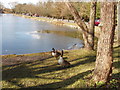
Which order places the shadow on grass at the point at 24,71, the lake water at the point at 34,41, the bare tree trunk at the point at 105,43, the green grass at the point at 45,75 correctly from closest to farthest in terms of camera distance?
1. the bare tree trunk at the point at 105,43
2. the green grass at the point at 45,75
3. the shadow on grass at the point at 24,71
4. the lake water at the point at 34,41

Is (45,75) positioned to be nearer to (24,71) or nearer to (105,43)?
(24,71)

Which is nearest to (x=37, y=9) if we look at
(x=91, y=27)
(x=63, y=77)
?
(x=91, y=27)

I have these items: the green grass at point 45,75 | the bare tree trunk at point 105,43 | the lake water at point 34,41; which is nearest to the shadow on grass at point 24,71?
the green grass at point 45,75

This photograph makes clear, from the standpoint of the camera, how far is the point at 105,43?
179 inches

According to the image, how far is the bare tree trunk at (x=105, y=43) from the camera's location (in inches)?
173

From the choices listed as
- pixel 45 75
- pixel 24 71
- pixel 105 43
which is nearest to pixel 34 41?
pixel 24 71

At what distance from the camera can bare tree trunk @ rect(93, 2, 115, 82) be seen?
14.4 ft

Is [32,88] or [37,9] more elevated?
[37,9]

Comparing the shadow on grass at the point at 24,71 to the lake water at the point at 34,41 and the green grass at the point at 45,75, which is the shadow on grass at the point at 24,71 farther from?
the lake water at the point at 34,41

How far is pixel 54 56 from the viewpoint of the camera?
9234 mm

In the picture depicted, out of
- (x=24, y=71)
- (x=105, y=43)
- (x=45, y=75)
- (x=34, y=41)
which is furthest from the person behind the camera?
(x=34, y=41)

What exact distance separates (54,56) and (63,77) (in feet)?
10.6

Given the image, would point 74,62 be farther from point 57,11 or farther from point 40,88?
point 57,11

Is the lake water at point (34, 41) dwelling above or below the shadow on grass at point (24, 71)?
above
